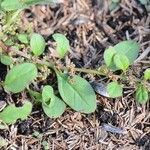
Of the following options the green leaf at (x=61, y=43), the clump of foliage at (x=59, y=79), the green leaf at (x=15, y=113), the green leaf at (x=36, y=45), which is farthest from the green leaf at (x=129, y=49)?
the green leaf at (x=15, y=113)

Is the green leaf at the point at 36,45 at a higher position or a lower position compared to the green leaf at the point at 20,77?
higher

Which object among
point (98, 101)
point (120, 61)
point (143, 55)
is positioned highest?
point (120, 61)

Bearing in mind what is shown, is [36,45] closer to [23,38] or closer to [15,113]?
[23,38]

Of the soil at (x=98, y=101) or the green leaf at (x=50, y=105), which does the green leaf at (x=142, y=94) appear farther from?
the green leaf at (x=50, y=105)

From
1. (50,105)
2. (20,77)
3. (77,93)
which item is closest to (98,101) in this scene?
(77,93)

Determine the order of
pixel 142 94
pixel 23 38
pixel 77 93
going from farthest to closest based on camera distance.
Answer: pixel 23 38 → pixel 77 93 → pixel 142 94

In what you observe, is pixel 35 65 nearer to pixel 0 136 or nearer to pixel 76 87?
pixel 76 87
